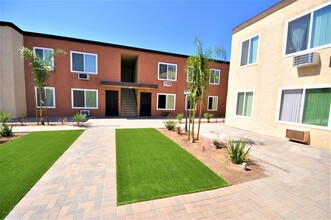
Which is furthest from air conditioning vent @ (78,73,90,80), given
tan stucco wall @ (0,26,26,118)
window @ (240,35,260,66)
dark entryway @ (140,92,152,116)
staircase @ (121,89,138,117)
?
window @ (240,35,260,66)

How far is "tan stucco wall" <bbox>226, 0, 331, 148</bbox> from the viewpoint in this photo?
20.9ft

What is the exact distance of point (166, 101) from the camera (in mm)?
16359

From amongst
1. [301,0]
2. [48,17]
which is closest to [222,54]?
[301,0]

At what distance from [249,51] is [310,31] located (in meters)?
3.32

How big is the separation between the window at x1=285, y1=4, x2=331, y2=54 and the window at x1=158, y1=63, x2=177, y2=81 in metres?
10.2

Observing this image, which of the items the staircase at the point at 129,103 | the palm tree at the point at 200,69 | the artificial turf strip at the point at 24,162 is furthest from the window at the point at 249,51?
the artificial turf strip at the point at 24,162

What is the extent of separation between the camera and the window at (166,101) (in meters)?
Answer: 16.1

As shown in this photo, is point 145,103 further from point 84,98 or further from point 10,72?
point 10,72

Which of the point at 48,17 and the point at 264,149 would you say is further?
the point at 48,17

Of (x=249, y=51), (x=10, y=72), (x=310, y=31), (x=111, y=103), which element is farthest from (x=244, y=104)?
(x=10, y=72)

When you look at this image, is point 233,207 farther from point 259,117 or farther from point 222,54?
point 259,117

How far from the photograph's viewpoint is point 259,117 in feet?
29.6

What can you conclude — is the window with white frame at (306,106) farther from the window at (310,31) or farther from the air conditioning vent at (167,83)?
the air conditioning vent at (167,83)

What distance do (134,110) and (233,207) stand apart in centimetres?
1423
